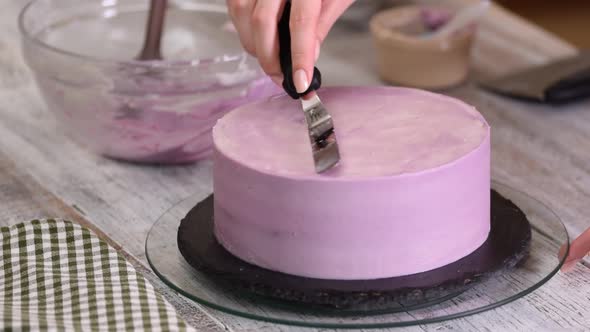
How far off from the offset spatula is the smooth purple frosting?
13 millimetres

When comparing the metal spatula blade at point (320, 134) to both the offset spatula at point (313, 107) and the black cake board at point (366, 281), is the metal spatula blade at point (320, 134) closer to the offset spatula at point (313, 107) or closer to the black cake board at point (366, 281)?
the offset spatula at point (313, 107)

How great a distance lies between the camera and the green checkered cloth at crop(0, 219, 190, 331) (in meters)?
0.82

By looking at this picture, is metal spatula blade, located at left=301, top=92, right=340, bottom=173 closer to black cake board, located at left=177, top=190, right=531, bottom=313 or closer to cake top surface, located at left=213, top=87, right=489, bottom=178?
cake top surface, located at left=213, top=87, right=489, bottom=178

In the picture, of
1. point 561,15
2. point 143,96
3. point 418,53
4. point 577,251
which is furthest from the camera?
point 561,15

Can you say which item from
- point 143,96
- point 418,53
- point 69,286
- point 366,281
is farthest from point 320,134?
point 418,53

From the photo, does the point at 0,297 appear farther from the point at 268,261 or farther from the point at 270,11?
the point at 270,11

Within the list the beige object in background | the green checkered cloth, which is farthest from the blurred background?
the green checkered cloth

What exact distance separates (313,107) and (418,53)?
563 mm

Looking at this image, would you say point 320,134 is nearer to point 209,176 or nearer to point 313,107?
point 313,107

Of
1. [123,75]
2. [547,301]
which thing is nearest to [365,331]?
[547,301]

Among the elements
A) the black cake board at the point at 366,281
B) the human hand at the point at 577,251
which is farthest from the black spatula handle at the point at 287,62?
the human hand at the point at 577,251

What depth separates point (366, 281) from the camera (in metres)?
0.88

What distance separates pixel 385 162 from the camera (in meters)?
0.88

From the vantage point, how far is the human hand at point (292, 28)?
3.05 feet
